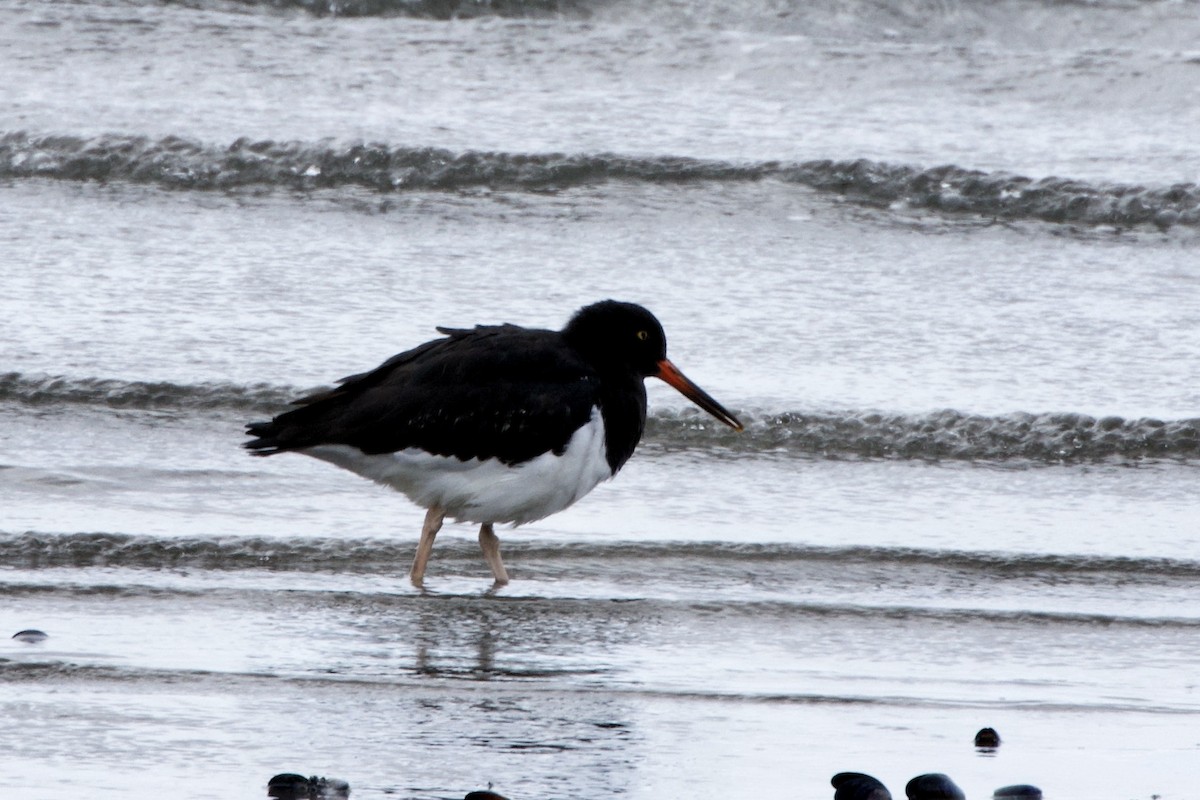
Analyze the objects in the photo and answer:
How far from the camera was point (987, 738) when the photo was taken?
12.5 feet

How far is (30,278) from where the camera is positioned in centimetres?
813

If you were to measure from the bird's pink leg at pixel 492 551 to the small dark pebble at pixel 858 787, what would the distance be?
2.03 metres

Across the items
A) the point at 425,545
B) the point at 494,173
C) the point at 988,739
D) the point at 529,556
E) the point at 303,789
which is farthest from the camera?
the point at 494,173

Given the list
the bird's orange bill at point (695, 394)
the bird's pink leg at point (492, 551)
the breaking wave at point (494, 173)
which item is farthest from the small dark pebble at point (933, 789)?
the breaking wave at point (494, 173)

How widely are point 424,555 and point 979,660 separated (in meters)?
1.63

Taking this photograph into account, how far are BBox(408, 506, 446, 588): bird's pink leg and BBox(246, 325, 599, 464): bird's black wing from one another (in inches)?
7.0

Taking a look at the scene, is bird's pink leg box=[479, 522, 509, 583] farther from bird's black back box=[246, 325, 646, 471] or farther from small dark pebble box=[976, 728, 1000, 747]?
small dark pebble box=[976, 728, 1000, 747]

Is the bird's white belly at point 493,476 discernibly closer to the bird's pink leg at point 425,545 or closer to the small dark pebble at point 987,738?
the bird's pink leg at point 425,545

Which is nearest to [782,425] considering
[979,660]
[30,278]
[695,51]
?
[979,660]

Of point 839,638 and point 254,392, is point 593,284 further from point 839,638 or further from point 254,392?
point 839,638

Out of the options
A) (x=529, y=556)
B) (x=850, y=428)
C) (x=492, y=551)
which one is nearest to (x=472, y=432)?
(x=492, y=551)

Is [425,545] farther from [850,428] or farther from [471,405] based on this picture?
[850,428]

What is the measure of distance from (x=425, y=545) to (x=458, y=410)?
0.40 metres

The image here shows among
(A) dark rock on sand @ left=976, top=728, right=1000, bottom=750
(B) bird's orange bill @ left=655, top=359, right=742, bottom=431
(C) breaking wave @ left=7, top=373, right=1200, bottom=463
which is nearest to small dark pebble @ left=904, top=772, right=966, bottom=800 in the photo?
(A) dark rock on sand @ left=976, top=728, right=1000, bottom=750
